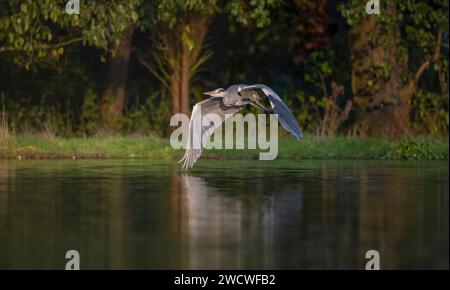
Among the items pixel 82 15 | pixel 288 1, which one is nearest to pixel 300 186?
pixel 82 15

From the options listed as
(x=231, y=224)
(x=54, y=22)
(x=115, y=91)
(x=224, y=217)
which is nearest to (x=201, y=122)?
(x=224, y=217)

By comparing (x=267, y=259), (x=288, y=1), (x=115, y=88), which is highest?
(x=288, y=1)

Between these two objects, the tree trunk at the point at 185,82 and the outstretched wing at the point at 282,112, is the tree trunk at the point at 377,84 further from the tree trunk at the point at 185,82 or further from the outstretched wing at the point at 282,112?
the outstretched wing at the point at 282,112

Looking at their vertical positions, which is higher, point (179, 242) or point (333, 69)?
point (333, 69)

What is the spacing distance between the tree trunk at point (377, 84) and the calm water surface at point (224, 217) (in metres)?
6.59

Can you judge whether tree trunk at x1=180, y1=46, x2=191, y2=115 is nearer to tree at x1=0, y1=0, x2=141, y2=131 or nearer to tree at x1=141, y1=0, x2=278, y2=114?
tree at x1=141, y1=0, x2=278, y2=114

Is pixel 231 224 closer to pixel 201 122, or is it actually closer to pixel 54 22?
pixel 201 122

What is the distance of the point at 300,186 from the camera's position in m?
18.0

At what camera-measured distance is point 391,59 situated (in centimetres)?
2831

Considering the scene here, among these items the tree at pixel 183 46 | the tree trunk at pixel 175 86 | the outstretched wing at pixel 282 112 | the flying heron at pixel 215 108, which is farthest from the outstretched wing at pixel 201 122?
the tree trunk at pixel 175 86

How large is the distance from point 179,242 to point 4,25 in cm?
1528

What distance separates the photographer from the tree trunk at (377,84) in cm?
2809

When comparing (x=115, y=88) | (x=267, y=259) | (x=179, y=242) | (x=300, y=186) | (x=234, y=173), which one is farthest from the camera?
(x=115, y=88)

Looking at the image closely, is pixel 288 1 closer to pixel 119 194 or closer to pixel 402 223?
pixel 119 194
